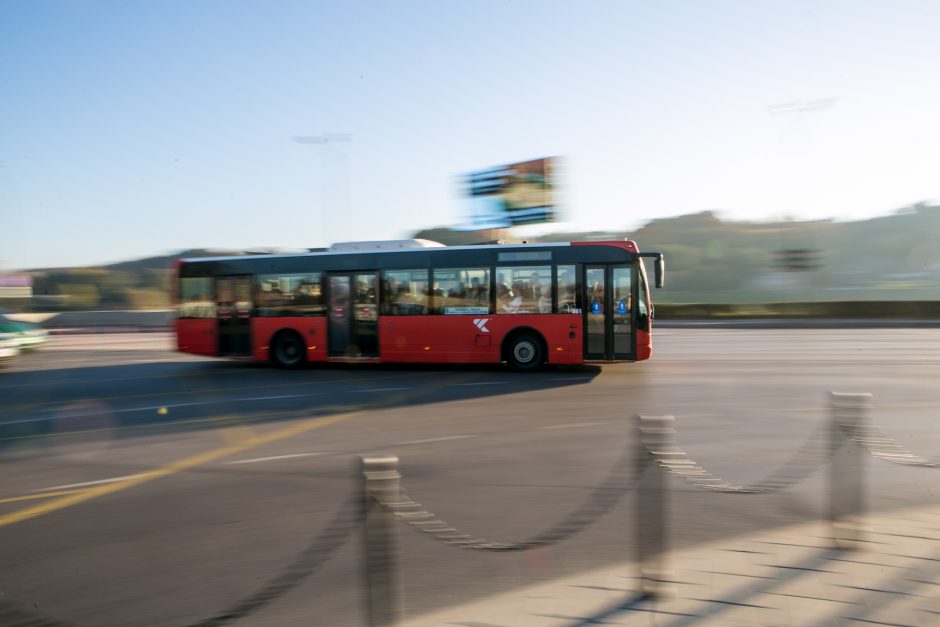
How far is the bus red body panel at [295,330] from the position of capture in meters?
16.0

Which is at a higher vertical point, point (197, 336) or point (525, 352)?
point (197, 336)

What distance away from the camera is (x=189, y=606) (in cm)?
376

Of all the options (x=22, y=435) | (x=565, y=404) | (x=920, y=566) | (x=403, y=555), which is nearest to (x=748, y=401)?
(x=565, y=404)

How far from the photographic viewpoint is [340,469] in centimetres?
667

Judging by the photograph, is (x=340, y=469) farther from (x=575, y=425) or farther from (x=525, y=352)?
(x=525, y=352)

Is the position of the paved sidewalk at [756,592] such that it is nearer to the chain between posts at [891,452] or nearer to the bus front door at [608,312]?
the chain between posts at [891,452]

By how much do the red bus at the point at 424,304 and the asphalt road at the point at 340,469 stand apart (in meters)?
0.88

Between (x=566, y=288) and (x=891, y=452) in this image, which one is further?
(x=566, y=288)

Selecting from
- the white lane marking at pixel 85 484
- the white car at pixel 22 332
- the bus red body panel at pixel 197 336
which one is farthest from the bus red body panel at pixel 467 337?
the white car at pixel 22 332

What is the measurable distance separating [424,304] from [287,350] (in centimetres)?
388

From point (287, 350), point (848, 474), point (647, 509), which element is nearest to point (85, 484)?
point (647, 509)

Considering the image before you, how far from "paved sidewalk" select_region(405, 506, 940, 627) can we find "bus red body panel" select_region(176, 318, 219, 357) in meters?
14.6

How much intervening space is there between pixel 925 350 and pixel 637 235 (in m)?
63.9

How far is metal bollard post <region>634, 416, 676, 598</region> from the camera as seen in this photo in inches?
135
